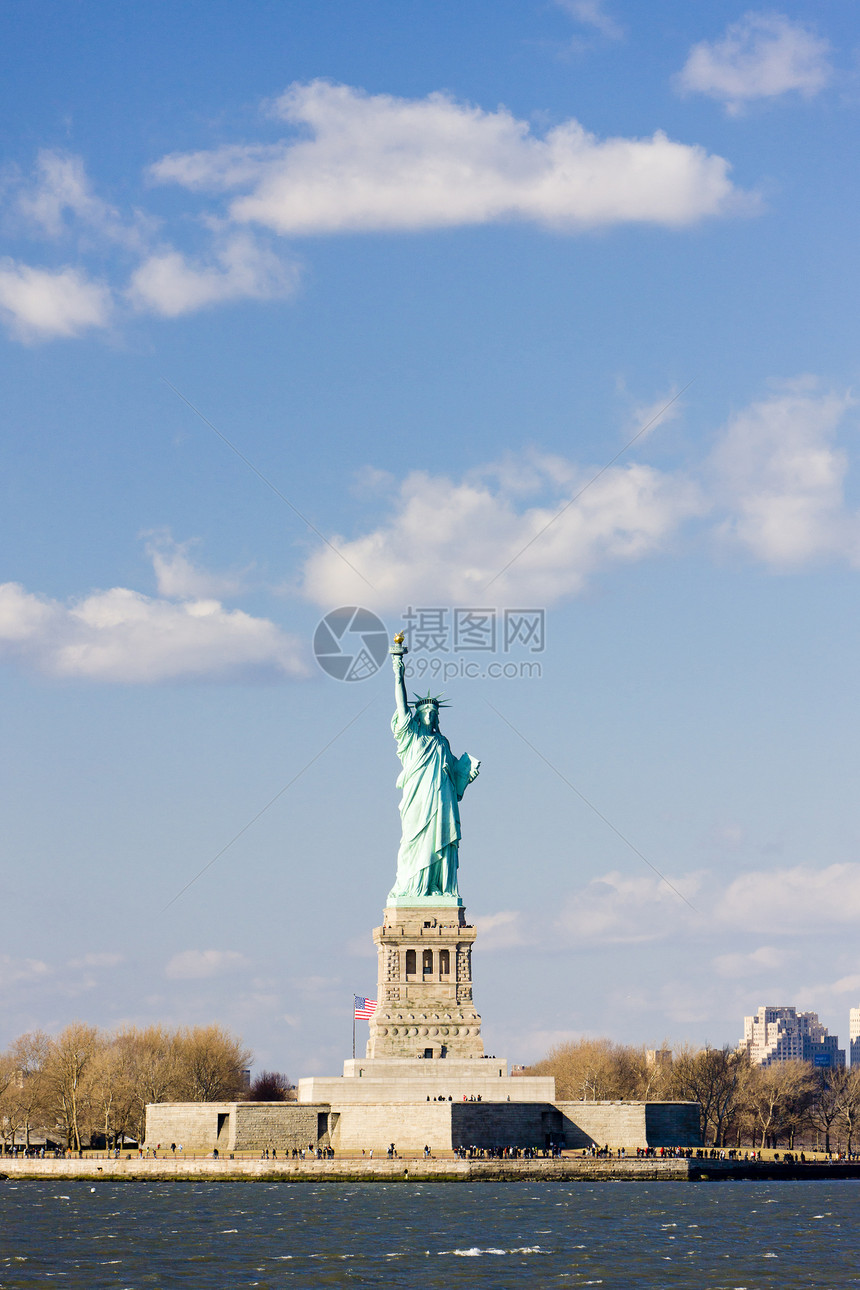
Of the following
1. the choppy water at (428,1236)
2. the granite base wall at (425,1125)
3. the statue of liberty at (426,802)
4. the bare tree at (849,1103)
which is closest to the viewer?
the choppy water at (428,1236)

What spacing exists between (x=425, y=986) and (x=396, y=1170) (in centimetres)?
1073

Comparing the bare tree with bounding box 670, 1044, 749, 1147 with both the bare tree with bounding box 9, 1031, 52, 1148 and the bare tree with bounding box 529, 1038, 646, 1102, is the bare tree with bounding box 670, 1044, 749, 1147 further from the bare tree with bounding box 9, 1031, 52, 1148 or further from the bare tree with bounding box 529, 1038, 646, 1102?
the bare tree with bounding box 9, 1031, 52, 1148

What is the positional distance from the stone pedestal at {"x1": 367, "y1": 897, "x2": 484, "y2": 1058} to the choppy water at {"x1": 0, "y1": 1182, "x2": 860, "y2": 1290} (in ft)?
29.0

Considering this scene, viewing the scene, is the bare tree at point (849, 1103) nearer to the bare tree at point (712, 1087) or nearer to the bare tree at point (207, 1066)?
the bare tree at point (712, 1087)

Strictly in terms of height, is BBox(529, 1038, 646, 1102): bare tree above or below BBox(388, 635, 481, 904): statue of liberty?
below

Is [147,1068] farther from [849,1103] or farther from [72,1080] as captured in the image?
[849,1103]

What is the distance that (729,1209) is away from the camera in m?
58.1

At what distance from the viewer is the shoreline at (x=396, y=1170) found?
6450cm

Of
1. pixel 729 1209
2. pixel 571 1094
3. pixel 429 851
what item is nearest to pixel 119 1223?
pixel 729 1209

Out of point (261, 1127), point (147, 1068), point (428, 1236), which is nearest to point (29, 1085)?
point (147, 1068)

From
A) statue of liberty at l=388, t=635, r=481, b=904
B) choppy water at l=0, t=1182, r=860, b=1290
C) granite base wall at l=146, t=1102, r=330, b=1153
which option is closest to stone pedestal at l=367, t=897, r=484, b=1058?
statue of liberty at l=388, t=635, r=481, b=904

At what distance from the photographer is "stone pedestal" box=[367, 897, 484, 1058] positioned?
72.6 meters

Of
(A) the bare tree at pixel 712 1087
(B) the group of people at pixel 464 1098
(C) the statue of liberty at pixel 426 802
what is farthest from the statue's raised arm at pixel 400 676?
(A) the bare tree at pixel 712 1087

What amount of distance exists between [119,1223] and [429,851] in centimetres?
2748
